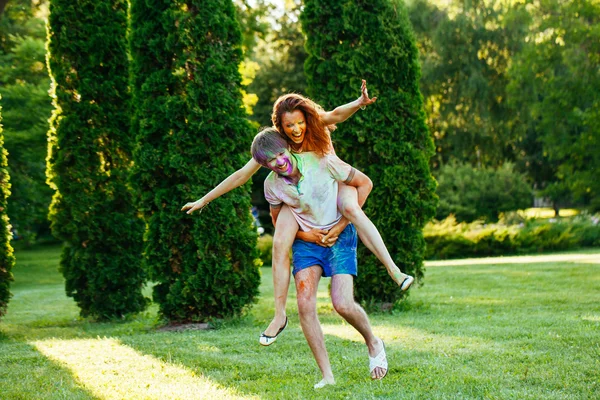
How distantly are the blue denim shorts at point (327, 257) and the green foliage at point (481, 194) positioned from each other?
71.5ft

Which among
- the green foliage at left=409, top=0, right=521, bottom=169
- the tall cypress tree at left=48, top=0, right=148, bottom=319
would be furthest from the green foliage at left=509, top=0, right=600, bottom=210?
the tall cypress tree at left=48, top=0, right=148, bottom=319

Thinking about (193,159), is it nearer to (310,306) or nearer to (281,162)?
(281,162)

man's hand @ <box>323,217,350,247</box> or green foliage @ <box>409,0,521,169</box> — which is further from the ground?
green foliage @ <box>409,0,521,169</box>

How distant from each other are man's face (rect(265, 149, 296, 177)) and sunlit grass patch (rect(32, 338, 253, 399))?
5.21ft

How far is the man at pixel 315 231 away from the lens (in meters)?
4.71

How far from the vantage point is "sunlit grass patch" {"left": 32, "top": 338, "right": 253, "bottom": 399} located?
4.93m

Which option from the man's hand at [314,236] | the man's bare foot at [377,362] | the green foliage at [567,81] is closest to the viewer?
the man's hand at [314,236]

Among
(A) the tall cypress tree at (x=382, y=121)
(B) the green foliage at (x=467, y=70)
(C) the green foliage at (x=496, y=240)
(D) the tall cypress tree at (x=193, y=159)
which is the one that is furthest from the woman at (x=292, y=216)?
(B) the green foliage at (x=467, y=70)

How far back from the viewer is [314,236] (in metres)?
4.77

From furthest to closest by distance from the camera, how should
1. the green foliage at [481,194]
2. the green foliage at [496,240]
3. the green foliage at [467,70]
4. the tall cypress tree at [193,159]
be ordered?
A: the green foliage at [467,70]
the green foliage at [481,194]
the green foliage at [496,240]
the tall cypress tree at [193,159]

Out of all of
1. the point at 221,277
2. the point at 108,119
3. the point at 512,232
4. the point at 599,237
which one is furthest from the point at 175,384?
the point at 599,237

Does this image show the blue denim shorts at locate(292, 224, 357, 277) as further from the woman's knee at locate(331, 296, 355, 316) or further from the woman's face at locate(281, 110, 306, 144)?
the woman's face at locate(281, 110, 306, 144)

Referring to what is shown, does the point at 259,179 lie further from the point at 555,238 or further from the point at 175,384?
the point at 175,384

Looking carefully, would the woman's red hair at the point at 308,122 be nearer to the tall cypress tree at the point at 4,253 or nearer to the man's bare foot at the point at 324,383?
the man's bare foot at the point at 324,383
